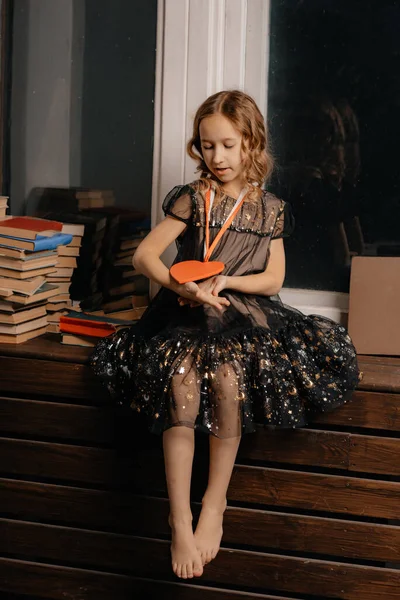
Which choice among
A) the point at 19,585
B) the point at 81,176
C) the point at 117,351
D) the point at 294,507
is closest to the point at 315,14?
the point at 81,176

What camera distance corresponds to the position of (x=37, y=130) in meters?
2.82

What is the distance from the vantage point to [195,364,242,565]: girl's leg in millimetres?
2029

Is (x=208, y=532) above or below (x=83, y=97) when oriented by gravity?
below

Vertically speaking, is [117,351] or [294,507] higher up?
[117,351]

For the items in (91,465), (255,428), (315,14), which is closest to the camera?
(255,428)

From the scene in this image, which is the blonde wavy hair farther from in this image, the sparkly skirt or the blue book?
the blue book

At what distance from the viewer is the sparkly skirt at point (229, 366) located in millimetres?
2031

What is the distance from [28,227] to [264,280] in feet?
2.45

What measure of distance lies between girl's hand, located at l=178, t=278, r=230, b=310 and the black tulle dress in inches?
2.5

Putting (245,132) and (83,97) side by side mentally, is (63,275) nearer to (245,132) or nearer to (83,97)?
(83,97)

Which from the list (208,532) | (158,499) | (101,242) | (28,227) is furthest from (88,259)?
(208,532)

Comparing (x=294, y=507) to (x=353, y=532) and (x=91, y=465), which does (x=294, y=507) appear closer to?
(x=353, y=532)

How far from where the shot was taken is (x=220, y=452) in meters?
2.06

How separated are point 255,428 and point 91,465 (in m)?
0.47
